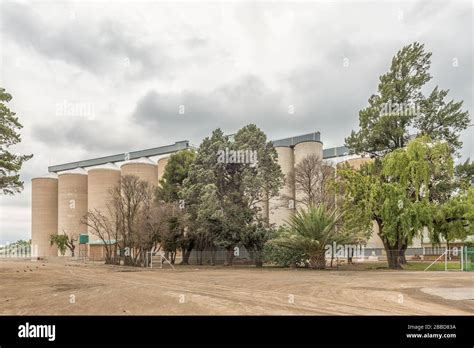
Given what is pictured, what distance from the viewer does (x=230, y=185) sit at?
119ft

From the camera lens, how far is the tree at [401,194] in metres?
28.8

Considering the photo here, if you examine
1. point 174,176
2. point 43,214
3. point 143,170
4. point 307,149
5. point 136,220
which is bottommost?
point 43,214

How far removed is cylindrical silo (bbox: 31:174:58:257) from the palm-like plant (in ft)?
230

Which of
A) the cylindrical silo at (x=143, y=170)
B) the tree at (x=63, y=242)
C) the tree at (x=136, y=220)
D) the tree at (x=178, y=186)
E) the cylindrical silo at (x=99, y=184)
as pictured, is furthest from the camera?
the cylindrical silo at (x=99, y=184)

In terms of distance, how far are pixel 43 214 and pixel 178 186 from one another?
5643 cm

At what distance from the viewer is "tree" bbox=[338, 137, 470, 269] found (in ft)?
94.5

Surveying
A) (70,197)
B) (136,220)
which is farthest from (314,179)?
(70,197)

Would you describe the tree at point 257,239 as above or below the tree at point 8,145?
below

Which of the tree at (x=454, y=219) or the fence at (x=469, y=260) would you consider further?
the tree at (x=454, y=219)

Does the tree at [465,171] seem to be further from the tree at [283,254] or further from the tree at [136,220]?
the tree at [136,220]

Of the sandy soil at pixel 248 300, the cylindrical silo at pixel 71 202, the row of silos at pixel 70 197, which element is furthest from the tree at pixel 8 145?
the cylindrical silo at pixel 71 202

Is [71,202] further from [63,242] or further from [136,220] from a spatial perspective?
[136,220]
